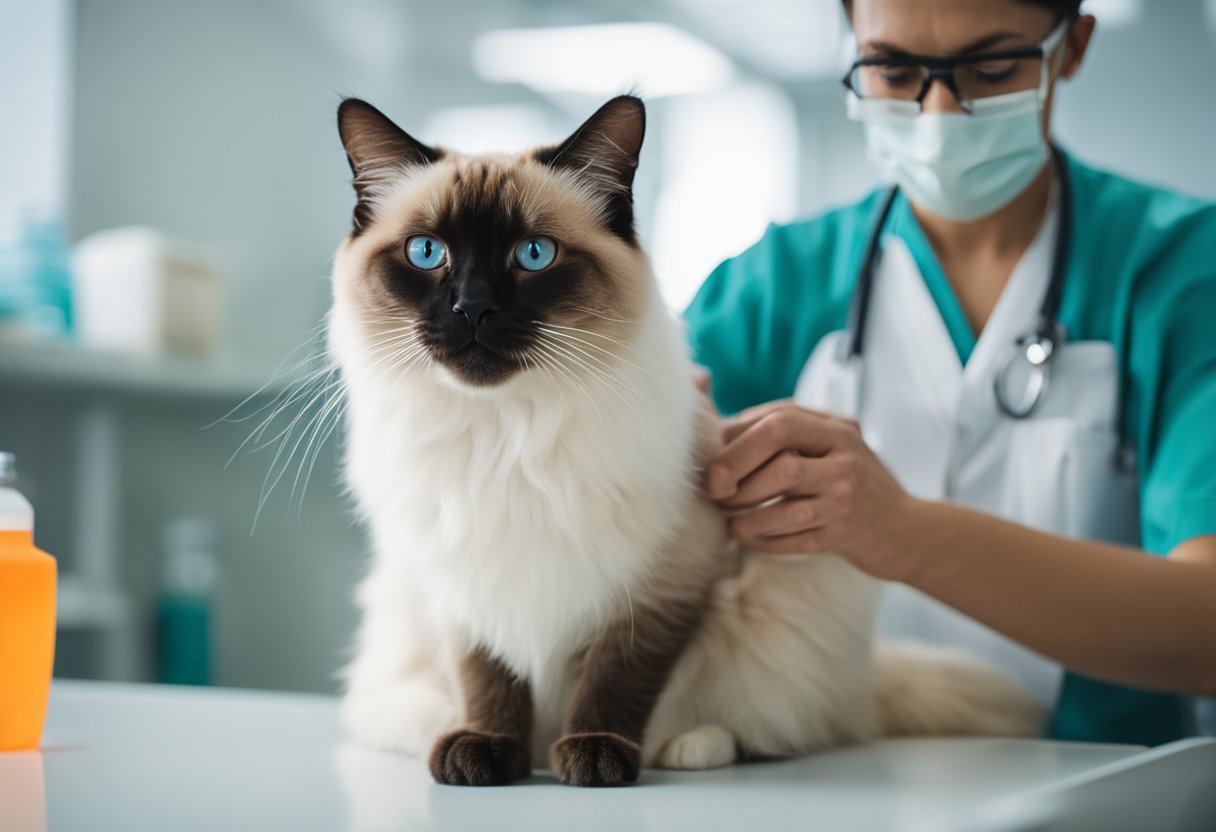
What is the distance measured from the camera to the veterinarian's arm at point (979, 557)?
109cm

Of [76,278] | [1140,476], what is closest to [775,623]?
[1140,476]

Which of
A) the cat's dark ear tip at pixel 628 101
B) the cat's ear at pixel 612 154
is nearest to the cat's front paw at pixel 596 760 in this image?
the cat's ear at pixel 612 154

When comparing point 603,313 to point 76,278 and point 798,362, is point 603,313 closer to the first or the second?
point 798,362

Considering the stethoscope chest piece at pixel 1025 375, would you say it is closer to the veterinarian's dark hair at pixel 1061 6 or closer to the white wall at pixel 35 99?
the veterinarian's dark hair at pixel 1061 6

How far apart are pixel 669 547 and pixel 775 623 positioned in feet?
0.58

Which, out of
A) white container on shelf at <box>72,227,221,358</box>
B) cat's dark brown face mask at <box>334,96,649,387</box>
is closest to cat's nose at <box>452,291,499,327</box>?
cat's dark brown face mask at <box>334,96,649,387</box>

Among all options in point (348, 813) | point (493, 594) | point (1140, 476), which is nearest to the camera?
point (348, 813)

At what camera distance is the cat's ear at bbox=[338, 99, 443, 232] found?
1.05 meters

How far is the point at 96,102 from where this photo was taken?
9.03 ft

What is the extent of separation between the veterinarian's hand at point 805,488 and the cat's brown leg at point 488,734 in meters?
0.29

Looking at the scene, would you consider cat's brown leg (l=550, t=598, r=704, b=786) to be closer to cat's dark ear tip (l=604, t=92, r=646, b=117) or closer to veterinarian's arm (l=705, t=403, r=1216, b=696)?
veterinarian's arm (l=705, t=403, r=1216, b=696)

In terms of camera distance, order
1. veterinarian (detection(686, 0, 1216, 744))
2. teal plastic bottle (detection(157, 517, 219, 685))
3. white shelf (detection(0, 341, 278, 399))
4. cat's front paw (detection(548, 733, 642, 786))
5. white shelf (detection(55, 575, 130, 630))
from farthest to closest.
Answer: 1. teal plastic bottle (detection(157, 517, 219, 685))
2. white shelf (detection(55, 575, 130, 630))
3. white shelf (detection(0, 341, 278, 399))
4. veterinarian (detection(686, 0, 1216, 744))
5. cat's front paw (detection(548, 733, 642, 786))

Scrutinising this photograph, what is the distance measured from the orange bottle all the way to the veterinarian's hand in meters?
0.69

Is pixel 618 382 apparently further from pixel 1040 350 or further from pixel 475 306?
pixel 1040 350
